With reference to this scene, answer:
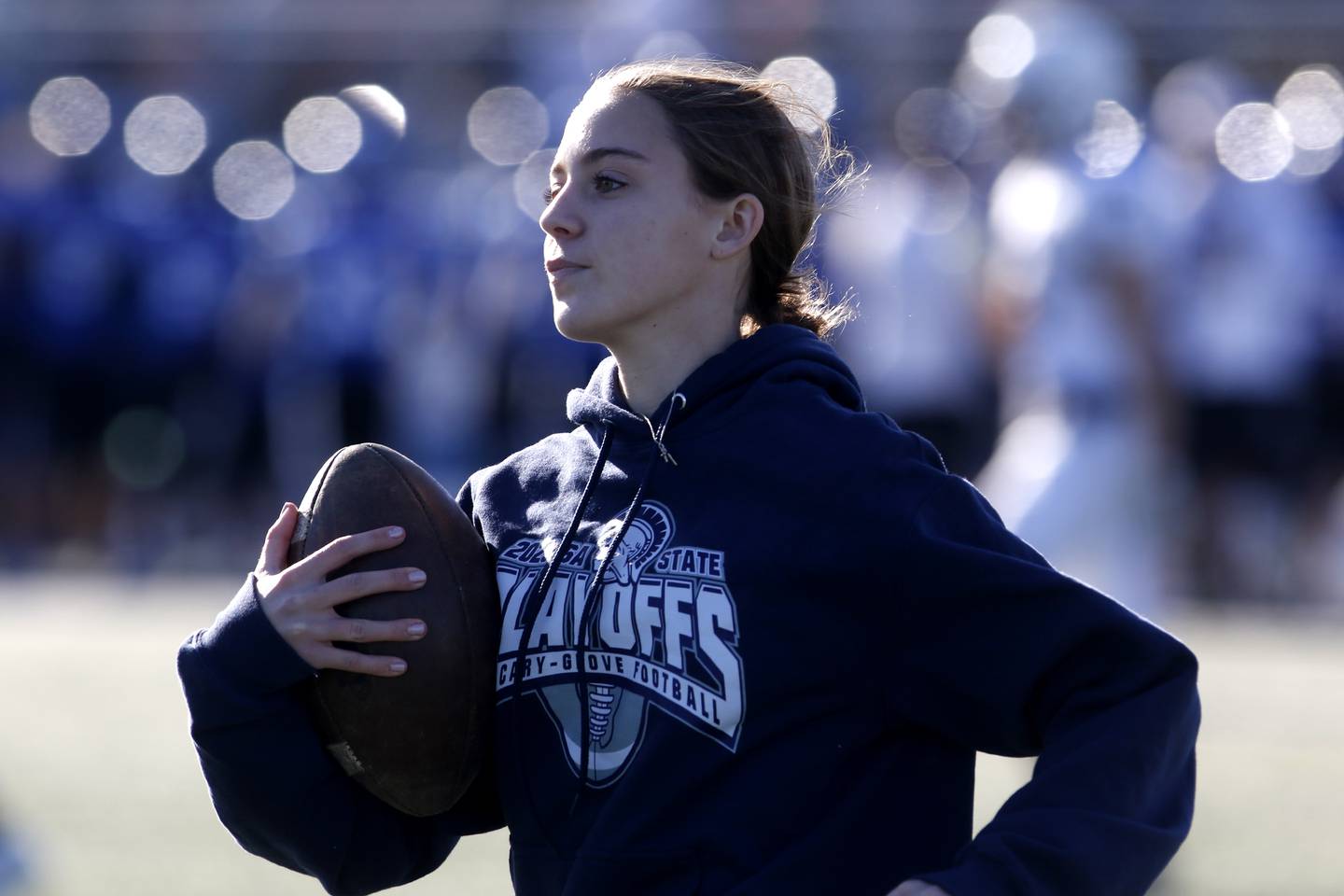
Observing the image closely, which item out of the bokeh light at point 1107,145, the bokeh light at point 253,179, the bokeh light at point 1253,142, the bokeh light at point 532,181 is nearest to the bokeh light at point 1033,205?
the bokeh light at point 1107,145

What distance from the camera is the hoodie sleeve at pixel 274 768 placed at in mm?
2453

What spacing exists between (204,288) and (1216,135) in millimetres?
6529

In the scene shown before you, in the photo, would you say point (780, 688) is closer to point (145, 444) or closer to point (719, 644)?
point (719, 644)

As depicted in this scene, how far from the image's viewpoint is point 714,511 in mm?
2439

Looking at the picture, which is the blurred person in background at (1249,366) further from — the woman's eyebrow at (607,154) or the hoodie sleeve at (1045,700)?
the hoodie sleeve at (1045,700)

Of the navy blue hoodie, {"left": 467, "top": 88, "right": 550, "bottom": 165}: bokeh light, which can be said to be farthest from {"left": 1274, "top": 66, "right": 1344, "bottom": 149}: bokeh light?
the navy blue hoodie

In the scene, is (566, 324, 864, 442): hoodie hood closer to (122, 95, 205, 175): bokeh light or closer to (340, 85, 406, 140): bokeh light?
(340, 85, 406, 140): bokeh light

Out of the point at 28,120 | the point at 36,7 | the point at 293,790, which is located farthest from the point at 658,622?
the point at 36,7

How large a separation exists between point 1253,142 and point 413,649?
9867 millimetres

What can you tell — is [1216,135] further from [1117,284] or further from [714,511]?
[714,511]

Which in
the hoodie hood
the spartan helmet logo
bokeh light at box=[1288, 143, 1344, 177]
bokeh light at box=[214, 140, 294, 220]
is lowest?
the spartan helmet logo

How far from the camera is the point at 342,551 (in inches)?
97.4

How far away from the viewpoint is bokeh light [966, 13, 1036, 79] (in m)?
6.17

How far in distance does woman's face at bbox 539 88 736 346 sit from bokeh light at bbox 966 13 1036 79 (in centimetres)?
371
